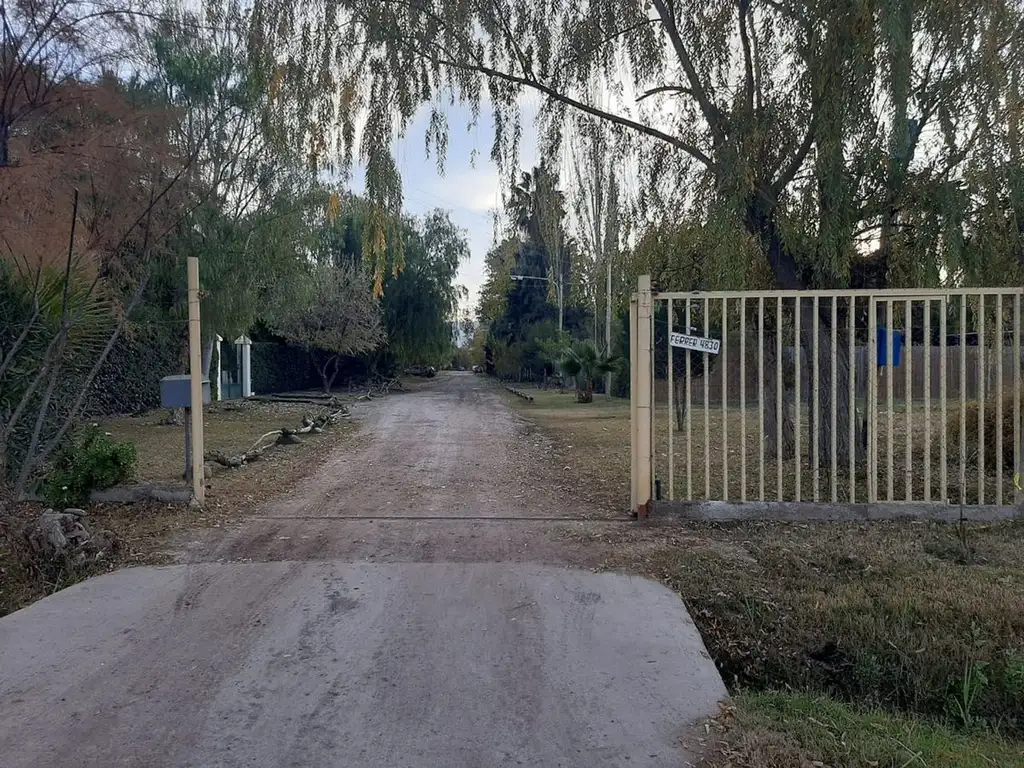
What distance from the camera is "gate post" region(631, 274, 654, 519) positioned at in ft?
22.7

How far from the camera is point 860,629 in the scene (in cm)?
474

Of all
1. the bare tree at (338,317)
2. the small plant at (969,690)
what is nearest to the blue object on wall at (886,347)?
the small plant at (969,690)

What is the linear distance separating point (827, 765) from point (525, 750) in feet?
Result: 4.10

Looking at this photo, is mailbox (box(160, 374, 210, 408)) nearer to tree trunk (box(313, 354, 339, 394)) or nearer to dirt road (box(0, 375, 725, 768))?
dirt road (box(0, 375, 725, 768))

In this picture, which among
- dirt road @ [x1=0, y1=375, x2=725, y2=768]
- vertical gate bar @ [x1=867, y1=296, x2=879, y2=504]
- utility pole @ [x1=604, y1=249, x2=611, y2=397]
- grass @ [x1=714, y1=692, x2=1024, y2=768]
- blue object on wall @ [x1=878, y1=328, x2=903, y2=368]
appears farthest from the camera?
utility pole @ [x1=604, y1=249, x2=611, y2=397]

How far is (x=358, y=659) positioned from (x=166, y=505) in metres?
4.23

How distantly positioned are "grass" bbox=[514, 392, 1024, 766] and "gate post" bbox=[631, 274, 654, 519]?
1.54 ft

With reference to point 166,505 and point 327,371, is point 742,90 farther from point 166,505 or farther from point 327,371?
point 327,371

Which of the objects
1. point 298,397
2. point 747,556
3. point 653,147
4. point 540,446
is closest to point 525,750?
point 747,556

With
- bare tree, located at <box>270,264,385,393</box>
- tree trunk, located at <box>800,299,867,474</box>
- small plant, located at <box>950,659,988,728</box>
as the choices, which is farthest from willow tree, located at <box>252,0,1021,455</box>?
bare tree, located at <box>270,264,385,393</box>

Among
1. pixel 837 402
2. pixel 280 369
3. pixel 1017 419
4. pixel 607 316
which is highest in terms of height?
pixel 607 316

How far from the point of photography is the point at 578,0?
348 inches

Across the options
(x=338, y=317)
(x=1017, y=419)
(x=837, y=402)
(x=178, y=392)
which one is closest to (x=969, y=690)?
(x=1017, y=419)

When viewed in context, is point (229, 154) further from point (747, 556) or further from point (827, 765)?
point (827, 765)
